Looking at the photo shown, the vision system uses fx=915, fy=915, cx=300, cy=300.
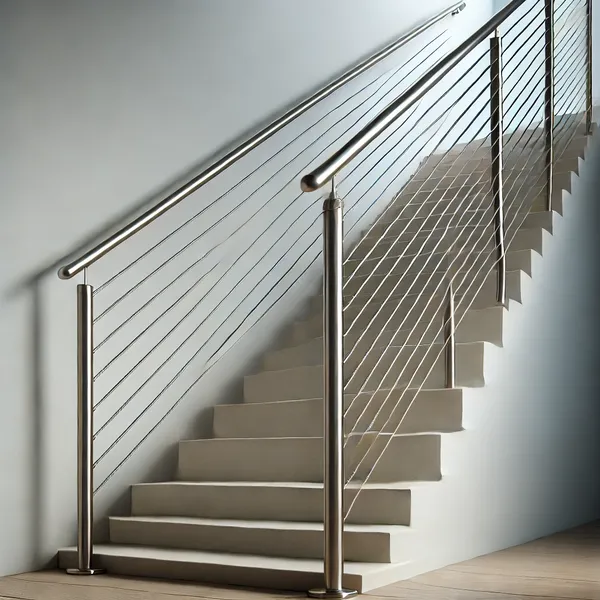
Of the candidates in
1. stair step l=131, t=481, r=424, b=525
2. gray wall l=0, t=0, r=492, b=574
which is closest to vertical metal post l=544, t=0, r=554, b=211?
gray wall l=0, t=0, r=492, b=574

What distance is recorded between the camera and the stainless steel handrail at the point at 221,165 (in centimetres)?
251

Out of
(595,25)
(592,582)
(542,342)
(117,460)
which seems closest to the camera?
(592,582)

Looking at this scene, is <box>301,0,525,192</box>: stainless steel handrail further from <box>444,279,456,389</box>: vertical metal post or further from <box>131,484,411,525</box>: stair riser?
<box>131,484,411,525</box>: stair riser

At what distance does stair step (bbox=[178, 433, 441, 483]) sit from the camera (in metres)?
2.33

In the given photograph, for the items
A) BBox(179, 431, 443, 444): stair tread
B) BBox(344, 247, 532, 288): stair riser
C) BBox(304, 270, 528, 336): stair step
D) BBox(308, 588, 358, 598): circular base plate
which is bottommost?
BBox(308, 588, 358, 598): circular base plate

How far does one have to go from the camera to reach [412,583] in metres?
1.98

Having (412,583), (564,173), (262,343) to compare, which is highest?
(564,173)

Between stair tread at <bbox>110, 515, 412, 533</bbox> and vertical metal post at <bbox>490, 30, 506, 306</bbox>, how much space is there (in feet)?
3.22

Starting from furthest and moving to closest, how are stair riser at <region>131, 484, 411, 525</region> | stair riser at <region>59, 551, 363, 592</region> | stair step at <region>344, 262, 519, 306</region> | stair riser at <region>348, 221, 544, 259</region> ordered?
stair step at <region>344, 262, 519, 306</region> < stair riser at <region>348, 221, 544, 259</region> < stair riser at <region>131, 484, 411, 525</region> < stair riser at <region>59, 551, 363, 592</region>

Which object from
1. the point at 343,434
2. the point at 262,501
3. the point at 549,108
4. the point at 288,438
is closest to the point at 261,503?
the point at 262,501

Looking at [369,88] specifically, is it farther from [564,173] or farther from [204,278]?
[204,278]

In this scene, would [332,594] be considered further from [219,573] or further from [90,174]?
[90,174]

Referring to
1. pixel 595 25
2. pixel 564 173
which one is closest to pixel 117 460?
pixel 564 173

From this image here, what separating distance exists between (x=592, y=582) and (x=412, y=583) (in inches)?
15.1
